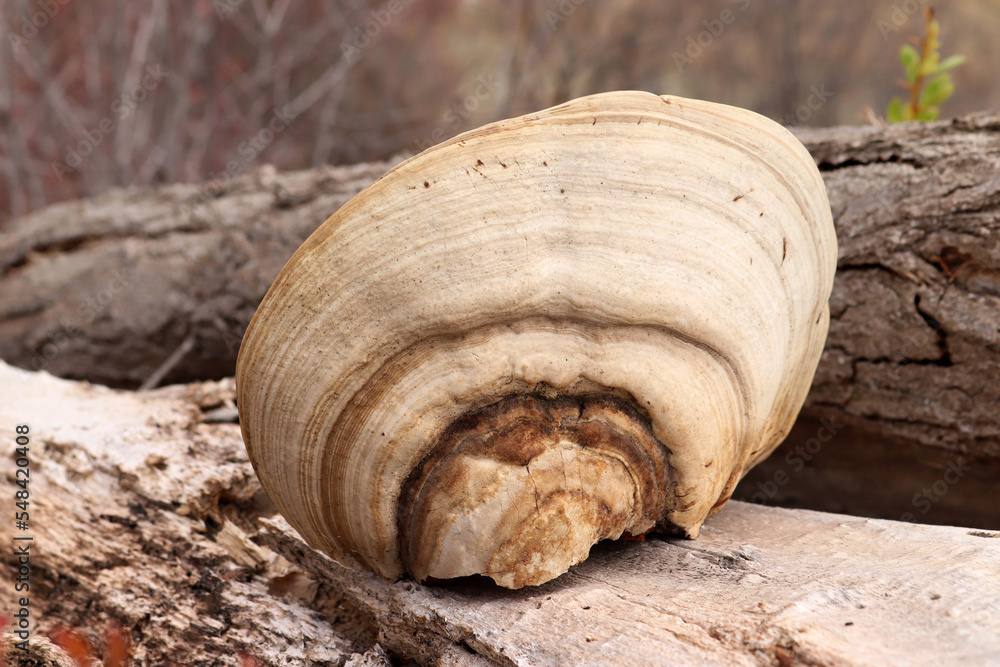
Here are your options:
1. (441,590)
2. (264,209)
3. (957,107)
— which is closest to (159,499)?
(441,590)

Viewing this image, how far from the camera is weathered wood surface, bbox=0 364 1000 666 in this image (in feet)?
3.59

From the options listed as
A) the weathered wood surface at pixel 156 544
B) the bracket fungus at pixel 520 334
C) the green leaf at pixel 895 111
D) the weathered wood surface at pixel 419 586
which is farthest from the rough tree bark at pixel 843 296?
the bracket fungus at pixel 520 334

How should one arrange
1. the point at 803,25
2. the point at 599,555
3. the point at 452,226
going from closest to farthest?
the point at 452,226 → the point at 599,555 → the point at 803,25

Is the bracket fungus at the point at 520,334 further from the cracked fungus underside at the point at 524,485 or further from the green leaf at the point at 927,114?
the green leaf at the point at 927,114

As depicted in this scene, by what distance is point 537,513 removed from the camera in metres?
1.19

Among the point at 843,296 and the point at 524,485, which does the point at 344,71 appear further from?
the point at 524,485

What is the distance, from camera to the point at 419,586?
1378mm

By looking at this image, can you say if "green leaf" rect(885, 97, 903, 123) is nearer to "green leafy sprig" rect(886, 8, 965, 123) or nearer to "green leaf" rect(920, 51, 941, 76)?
"green leafy sprig" rect(886, 8, 965, 123)

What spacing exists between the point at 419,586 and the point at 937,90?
100 inches

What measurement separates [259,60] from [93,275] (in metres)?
2.87

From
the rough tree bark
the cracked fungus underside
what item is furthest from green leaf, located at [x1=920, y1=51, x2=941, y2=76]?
the cracked fungus underside

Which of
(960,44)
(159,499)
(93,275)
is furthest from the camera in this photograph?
(960,44)

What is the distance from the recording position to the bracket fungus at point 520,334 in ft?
3.81

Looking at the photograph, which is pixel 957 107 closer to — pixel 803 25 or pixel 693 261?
pixel 803 25
